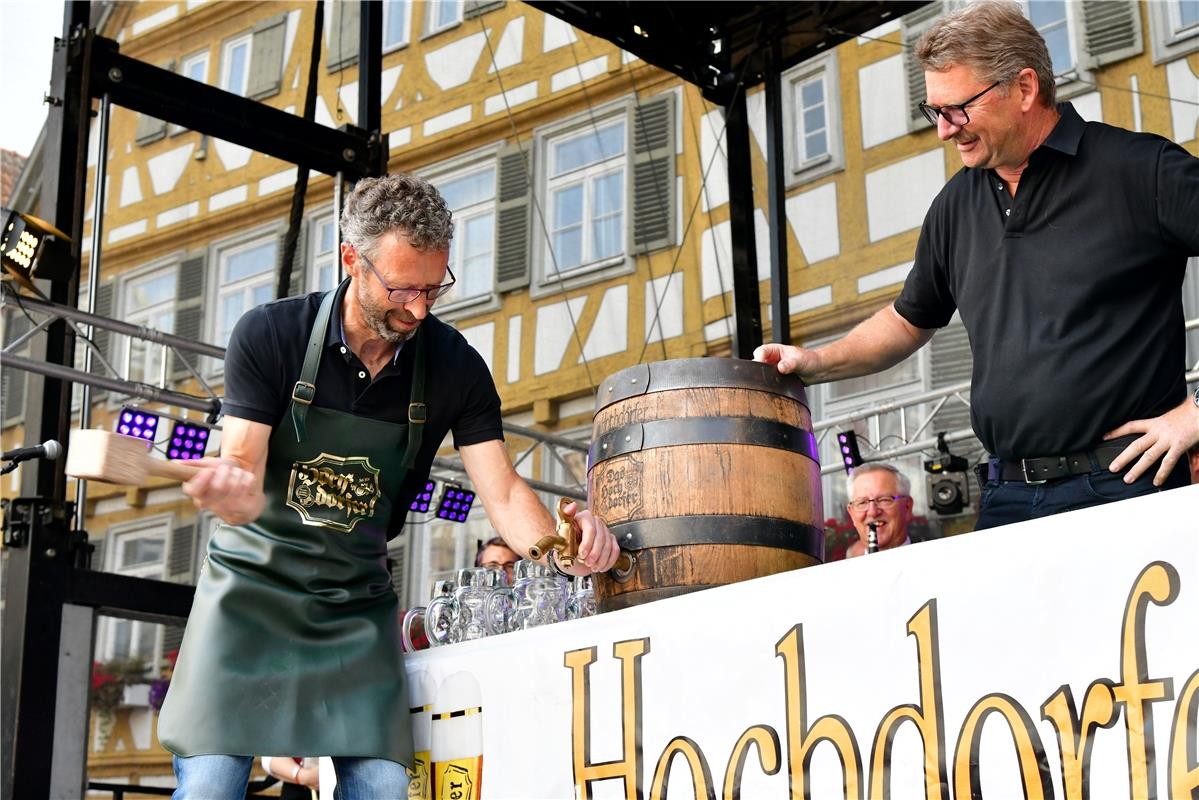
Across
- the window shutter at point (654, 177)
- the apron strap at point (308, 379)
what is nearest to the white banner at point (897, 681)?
the apron strap at point (308, 379)

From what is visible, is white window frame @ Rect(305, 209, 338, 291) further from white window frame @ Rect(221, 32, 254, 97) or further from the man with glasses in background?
the man with glasses in background

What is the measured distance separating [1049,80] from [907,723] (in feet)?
3.35

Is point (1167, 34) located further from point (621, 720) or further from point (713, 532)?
point (621, 720)

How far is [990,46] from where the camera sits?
212 cm

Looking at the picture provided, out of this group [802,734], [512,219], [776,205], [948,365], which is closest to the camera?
[802,734]

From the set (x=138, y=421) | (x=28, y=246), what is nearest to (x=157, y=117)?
(x=28, y=246)

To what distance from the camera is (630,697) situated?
6.89ft

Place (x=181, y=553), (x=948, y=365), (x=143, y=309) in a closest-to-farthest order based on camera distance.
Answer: (x=948, y=365), (x=181, y=553), (x=143, y=309)

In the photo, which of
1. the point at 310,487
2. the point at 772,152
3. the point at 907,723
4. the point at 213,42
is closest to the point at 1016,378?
the point at 907,723

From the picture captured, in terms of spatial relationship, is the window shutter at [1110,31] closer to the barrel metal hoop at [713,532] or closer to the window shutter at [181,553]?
the barrel metal hoop at [713,532]

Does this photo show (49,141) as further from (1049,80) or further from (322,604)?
(1049,80)

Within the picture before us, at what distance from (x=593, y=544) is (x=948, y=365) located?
7189 mm

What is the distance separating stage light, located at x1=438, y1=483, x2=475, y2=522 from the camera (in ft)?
29.1

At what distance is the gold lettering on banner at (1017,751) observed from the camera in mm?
1637
